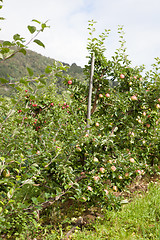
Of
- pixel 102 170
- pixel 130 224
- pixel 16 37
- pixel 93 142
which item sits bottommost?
pixel 130 224

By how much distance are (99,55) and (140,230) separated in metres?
2.91

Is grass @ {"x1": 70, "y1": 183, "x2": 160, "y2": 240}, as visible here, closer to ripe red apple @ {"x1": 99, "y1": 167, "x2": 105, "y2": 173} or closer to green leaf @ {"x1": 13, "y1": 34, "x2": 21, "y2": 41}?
ripe red apple @ {"x1": 99, "y1": 167, "x2": 105, "y2": 173}

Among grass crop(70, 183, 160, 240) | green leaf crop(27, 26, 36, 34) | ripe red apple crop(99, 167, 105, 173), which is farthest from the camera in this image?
ripe red apple crop(99, 167, 105, 173)

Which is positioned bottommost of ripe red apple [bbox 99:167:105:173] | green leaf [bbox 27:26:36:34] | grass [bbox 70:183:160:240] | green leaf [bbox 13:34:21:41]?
grass [bbox 70:183:160:240]

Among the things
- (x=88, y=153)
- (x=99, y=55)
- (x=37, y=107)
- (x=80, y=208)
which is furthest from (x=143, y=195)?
(x=37, y=107)

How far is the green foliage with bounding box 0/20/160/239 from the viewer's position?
2.48 meters

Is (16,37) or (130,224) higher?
(16,37)

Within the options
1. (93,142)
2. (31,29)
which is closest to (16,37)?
(31,29)

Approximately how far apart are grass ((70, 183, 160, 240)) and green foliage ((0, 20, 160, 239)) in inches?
8.0

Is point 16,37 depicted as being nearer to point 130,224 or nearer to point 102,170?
point 102,170

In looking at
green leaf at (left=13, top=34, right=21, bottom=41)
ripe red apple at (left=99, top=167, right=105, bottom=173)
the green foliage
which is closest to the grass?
the green foliage

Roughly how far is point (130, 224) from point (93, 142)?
3.99ft

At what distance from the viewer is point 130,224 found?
2.69 meters

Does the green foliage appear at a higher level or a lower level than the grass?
higher
